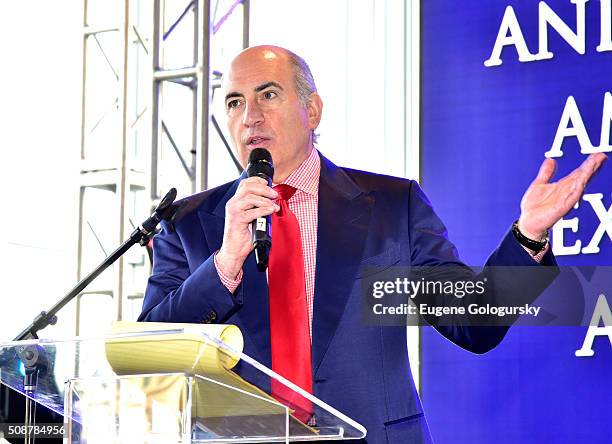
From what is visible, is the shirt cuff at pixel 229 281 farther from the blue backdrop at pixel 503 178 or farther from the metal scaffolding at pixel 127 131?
the metal scaffolding at pixel 127 131

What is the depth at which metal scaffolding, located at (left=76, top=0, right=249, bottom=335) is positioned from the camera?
4.45 meters

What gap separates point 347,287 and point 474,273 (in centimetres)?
28

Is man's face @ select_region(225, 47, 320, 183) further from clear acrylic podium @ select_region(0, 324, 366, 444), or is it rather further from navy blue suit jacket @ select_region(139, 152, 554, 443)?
clear acrylic podium @ select_region(0, 324, 366, 444)

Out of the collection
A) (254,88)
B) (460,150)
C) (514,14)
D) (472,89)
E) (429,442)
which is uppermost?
(514,14)

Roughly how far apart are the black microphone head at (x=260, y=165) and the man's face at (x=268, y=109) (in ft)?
0.52

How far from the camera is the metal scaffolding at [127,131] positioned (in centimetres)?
445

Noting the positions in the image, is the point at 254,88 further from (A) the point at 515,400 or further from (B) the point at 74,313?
(B) the point at 74,313

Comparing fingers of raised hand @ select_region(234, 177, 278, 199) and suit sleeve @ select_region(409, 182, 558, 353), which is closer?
fingers of raised hand @ select_region(234, 177, 278, 199)

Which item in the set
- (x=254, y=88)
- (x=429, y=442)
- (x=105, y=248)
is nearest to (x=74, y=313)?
(x=105, y=248)

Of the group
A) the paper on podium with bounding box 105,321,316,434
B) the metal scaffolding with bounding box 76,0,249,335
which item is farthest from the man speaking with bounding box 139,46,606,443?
the metal scaffolding with bounding box 76,0,249,335

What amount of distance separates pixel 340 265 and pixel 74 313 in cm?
331

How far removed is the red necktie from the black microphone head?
0.16m

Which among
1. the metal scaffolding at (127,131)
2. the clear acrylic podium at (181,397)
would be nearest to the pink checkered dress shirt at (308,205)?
the clear acrylic podium at (181,397)

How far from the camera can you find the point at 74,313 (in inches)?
203
